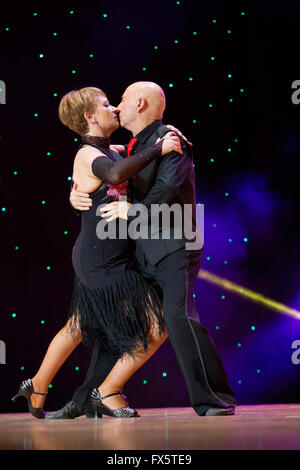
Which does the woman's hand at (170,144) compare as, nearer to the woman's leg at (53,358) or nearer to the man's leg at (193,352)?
the man's leg at (193,352)

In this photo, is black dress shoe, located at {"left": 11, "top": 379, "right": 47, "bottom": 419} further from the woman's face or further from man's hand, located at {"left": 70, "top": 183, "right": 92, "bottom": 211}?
the woman's face

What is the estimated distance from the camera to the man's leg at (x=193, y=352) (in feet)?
8.84

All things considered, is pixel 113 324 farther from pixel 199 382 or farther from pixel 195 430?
pixel 195 430

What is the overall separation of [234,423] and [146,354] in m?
0.61

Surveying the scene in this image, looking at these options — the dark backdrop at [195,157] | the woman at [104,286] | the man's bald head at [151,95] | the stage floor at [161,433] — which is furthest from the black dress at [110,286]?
the dark backdrop at [195,157]

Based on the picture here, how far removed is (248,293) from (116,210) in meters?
1.28

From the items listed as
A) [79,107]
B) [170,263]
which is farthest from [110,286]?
[79,107]

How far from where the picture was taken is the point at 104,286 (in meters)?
2.93

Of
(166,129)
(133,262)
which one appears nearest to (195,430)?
(133,262)

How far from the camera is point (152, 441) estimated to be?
6.14 ft

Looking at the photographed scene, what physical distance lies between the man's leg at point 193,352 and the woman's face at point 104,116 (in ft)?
2.28

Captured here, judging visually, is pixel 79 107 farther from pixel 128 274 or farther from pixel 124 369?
pixel 124 369

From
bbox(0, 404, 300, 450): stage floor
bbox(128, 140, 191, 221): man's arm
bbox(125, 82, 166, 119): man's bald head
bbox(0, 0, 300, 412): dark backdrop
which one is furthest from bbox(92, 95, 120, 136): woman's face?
bbox(0, 404, 300, 450): stage floor

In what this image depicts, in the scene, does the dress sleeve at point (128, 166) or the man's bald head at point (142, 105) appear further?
the man's bald head at point (142, 105)
